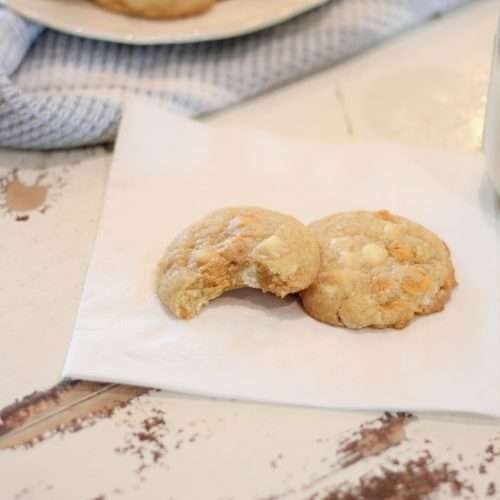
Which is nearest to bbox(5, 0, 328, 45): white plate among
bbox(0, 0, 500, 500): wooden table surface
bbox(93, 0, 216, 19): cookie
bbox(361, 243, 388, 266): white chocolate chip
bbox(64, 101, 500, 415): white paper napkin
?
bbox(93, 0, 216, 19): cookie

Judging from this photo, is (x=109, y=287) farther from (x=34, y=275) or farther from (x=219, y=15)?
(x=219, y=15)

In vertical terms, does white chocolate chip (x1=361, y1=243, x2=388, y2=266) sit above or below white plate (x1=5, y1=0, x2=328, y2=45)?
below

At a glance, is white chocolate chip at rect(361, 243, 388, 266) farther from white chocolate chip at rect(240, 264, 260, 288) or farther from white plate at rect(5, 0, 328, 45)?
white plate at rect(5, 0, 328, 45)

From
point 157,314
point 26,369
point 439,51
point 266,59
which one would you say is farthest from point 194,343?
point 439,51

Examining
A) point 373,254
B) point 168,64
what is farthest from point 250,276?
point 168,64

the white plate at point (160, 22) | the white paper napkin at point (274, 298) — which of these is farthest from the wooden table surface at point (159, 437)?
the white plate at point (160, 22)

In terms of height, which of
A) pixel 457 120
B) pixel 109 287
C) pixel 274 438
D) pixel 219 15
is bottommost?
pixel 274 438

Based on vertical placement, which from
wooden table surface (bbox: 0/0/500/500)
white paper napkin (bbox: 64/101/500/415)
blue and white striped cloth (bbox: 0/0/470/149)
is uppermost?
blue and white striped cloth (bbox: 0/0/470/149)
